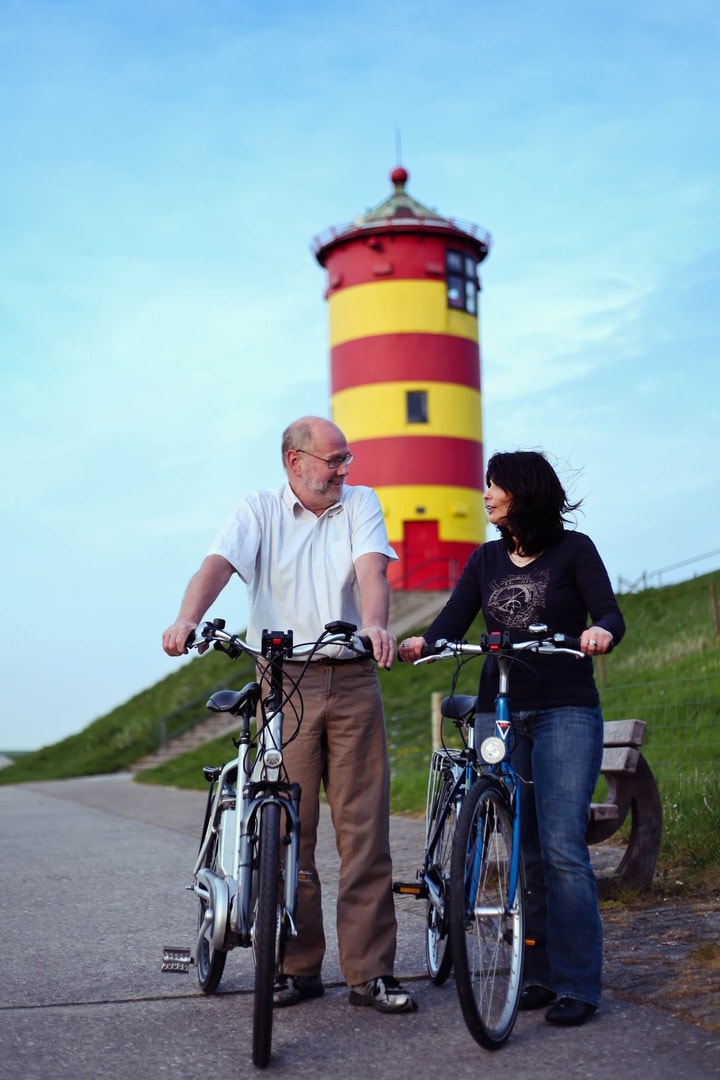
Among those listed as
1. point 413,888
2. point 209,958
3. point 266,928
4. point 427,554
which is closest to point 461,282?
point 427,554

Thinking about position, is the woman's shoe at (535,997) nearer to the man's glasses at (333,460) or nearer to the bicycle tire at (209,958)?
the bicycle tire at (209,958)

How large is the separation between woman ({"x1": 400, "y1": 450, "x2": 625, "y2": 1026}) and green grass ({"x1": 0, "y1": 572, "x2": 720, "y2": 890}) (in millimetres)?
2385

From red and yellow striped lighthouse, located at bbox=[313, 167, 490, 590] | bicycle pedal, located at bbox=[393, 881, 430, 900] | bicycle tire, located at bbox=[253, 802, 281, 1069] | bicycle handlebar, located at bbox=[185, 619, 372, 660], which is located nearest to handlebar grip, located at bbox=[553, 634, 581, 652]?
bicycle handlebar, located at bbox=[185, 619, 372, 660]

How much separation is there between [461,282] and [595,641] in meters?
34.2

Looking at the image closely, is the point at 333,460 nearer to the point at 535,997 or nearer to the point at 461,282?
the point at 535,997

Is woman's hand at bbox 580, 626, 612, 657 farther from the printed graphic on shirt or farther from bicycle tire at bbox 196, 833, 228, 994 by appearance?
bicycle tire at bbox 196, 833, 228, 994

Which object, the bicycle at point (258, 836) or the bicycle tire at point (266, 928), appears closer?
the bicycle tire at point (266, 928)

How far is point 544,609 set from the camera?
15.9ft

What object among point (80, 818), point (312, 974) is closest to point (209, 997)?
point (312, 974)

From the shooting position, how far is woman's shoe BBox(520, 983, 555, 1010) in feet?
15.6

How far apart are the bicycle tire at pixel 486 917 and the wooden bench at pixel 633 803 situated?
219 centimetres

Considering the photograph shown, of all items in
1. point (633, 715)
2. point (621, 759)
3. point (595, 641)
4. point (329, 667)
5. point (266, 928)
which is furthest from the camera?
point (633, 715)

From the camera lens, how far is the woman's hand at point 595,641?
4.35 metres

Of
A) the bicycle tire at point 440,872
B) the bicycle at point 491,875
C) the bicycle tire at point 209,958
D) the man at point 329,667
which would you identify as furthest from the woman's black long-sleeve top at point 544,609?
the bicycle tire at point 209,958
